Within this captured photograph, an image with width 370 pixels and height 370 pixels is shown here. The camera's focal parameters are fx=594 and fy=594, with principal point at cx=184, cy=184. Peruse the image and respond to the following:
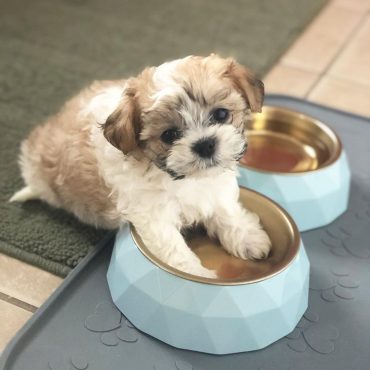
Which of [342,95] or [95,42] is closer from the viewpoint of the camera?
[342,95]

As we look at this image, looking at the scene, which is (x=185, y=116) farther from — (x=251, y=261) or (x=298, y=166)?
(x=298, y=166)

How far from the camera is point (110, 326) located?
1645 millimetres

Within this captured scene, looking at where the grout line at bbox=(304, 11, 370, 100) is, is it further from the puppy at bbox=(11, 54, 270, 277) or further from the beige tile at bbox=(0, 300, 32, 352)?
the beige tile at bbox=(0, 300, 32, 352)

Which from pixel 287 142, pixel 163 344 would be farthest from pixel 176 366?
pixel 287 142

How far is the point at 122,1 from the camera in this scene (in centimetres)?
373

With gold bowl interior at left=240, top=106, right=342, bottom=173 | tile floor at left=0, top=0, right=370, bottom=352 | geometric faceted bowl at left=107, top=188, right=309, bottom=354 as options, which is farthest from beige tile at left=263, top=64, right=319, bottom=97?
geometric faceted bowl at left=107, top=188, right=309, bottom=354

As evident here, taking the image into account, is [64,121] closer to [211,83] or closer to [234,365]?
[211,83]

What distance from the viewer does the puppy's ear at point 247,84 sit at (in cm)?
157

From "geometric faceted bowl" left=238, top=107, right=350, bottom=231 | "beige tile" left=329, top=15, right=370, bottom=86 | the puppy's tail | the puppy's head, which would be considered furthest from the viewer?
"beige tile" left=329, top=15, right=370, bottom=86

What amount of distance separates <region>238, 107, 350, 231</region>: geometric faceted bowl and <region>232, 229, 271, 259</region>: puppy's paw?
0.19 metres

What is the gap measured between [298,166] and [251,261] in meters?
0.54

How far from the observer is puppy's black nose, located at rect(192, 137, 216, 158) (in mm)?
1462

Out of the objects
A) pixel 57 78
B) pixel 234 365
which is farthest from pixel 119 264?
pixel 57 78

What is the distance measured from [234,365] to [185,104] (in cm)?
68
